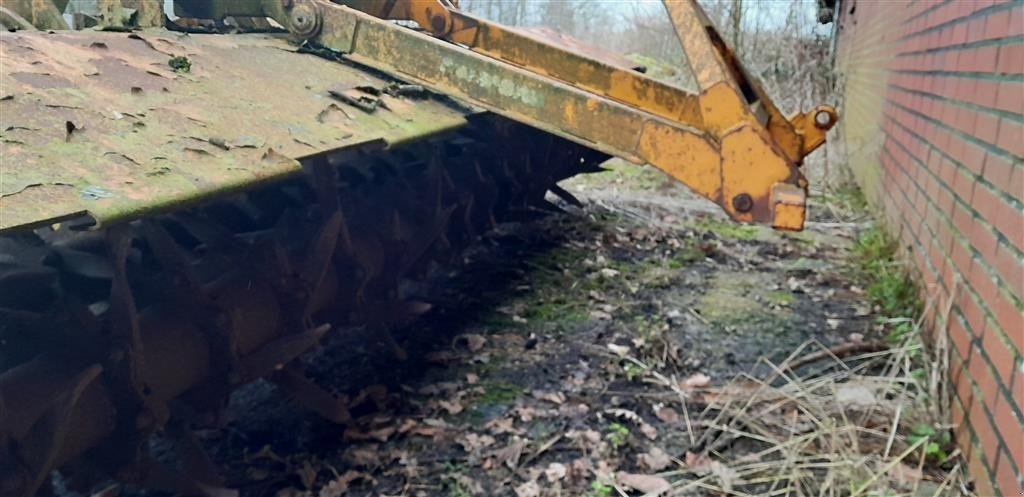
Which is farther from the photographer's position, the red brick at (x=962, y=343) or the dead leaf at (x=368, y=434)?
the dead leaf at (x=368, y=434)

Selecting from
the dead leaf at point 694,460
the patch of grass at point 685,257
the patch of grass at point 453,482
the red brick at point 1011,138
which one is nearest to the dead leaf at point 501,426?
the patch of grass at point 453,482

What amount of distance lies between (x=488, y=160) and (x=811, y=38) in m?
8.17

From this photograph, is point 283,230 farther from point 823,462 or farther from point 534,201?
point 534,201

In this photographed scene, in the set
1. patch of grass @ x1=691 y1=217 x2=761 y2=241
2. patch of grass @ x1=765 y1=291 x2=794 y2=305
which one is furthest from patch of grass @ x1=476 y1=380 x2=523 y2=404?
patch of grass @ x1=691 y1=217 x2=761 y2=241

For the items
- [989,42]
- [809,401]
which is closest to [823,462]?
[809,401]

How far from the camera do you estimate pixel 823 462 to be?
2.75 meters

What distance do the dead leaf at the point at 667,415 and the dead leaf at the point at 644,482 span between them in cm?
41

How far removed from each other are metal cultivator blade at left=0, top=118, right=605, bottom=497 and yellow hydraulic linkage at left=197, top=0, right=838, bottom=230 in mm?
613

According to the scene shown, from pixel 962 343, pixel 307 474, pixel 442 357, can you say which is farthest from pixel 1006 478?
pixel 442 357

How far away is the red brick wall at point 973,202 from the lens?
2.14 meters

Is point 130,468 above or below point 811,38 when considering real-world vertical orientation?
below

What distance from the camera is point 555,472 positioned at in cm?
280

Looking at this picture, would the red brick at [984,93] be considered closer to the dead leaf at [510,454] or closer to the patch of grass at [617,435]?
the patch of grass at [617,435]

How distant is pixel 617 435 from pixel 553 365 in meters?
0.75
